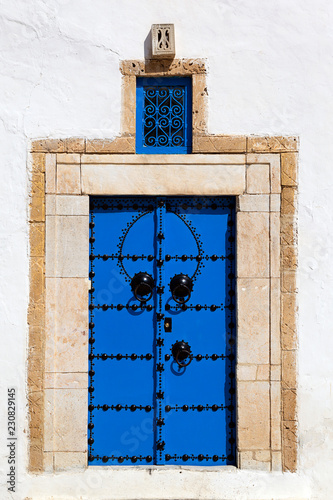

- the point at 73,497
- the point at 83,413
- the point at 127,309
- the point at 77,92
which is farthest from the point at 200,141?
the point at 73,497

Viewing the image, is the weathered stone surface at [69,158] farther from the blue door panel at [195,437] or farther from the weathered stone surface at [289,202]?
the blue door panel at [195,437]

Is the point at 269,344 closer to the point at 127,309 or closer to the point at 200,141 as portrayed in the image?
the point at 127,309

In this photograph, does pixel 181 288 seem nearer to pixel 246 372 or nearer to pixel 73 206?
pixel 246 372

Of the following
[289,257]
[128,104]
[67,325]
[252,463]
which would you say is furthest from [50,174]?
[252,463]

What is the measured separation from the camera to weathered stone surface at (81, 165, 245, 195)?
4703 millimetres

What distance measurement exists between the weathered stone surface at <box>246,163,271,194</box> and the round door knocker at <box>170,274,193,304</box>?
72cm

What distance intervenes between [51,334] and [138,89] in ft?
5.63

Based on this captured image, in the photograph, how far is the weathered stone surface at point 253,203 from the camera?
185 inches

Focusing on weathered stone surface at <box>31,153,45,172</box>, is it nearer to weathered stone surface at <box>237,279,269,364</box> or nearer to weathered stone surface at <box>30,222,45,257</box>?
weathered stone surface at <box>30,222,45,257</box>

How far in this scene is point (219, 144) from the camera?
4703mm

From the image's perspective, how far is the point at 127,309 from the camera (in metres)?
4.78

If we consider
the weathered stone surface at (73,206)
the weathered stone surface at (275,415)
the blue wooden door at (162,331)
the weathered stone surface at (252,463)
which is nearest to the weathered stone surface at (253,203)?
the blue wooden door at (162,331)

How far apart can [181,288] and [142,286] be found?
26 centimetres

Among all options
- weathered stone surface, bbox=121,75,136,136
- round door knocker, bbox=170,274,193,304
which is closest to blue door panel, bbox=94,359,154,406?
round door knocker, bbox=170,274,193,304
